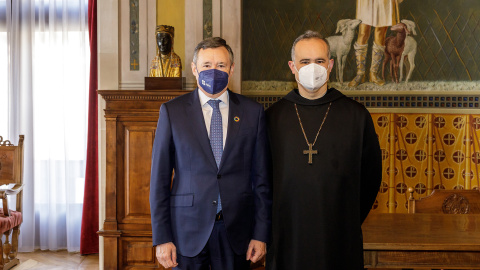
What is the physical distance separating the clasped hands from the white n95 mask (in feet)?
2.47

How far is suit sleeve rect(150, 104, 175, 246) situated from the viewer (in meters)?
1.94

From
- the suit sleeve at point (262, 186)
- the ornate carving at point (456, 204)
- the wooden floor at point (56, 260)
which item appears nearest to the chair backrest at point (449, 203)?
the ornate carving at point (456, 204)

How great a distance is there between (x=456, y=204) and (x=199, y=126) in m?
1.89

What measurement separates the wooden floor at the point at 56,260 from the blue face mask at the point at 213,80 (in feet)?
11.2

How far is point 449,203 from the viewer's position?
2951 millimetres

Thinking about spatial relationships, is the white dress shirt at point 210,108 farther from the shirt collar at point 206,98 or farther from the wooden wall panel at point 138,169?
A: the wooden wall panel at point 138,169

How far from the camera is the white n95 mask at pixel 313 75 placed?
211cm

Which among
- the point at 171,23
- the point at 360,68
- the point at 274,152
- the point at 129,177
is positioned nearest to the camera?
the point at 274,152

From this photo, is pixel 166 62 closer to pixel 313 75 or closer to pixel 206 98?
pixel 206 98

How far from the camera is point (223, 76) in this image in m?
2.02

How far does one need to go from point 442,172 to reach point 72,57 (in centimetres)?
437

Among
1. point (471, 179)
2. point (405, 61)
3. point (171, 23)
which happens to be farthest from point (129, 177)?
point (471, 179)

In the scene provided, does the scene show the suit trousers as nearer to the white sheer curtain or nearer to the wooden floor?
the wooden floor

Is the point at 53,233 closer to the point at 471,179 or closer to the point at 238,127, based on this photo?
the point at 238,127
